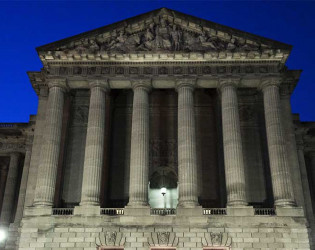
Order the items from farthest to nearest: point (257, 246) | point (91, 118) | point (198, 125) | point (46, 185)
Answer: point (198, 125) → point (91, 118) → point (46, 185) → point (257, 246)

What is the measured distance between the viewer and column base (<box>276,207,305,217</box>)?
3090 cm

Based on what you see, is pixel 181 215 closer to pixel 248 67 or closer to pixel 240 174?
pixel 240 174

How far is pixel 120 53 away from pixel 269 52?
13.7 metres

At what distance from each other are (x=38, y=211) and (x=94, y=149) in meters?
6.75

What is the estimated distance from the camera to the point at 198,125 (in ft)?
136

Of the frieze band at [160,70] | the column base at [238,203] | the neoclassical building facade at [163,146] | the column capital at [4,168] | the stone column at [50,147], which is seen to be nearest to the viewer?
the neoclassical building facade at [163,146]

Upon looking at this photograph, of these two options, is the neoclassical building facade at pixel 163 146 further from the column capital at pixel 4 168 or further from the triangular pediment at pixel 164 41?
the column capital at pixel 4 168

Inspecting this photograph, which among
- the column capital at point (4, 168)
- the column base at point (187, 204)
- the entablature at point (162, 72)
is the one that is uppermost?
the entablature at point (162, 72)

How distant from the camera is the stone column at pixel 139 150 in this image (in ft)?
106

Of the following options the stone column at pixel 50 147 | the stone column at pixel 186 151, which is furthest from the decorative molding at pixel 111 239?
the stone column at pixel 186 151

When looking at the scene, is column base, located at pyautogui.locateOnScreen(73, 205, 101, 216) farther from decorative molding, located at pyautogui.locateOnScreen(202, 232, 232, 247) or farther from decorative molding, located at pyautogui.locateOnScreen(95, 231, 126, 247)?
decorative molding, located at pyautogui.locateOnScreen(202, 232, 232, 247)

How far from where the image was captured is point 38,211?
1245 inches

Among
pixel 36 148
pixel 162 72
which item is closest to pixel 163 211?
pixel 162 72

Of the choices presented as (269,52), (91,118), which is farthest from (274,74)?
(91,118)
